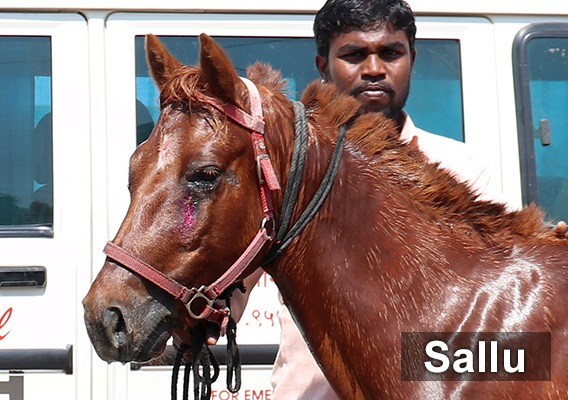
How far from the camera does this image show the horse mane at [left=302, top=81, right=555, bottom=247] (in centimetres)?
186

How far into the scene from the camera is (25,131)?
3.08m

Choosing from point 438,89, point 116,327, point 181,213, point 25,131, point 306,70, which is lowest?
point 116,327

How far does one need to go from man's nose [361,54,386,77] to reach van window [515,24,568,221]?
1.13 metres

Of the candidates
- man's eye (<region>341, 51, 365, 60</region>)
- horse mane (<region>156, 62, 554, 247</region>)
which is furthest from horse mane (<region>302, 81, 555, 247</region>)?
man's eye (<region>341, 51, 365, 60</region>)

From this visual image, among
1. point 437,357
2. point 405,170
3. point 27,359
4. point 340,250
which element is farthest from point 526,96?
point 27,359

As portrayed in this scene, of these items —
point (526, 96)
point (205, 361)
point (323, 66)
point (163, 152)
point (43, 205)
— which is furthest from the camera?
point (526, 96)

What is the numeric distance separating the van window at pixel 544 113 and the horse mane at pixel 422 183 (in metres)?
1.30

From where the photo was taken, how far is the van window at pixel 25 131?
9.95ft

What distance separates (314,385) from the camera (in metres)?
2.14

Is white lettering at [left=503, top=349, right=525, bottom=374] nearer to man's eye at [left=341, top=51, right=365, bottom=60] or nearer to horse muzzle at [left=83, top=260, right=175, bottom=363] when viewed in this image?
horse muzzle at [left=83, top=260, right=175, bottom=363]

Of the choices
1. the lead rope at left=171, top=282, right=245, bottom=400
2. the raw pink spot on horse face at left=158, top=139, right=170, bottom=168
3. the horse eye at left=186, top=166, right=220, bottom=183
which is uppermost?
the raw pink spot on horse face at left=158, top=139, right=170, bottom=168

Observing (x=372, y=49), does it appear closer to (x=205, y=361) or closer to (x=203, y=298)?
(x=203, y=298)

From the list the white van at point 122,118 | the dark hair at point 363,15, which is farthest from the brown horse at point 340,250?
the white van at point 122,118

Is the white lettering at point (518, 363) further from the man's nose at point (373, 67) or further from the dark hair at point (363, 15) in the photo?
the dark hair at point (363, 15)
